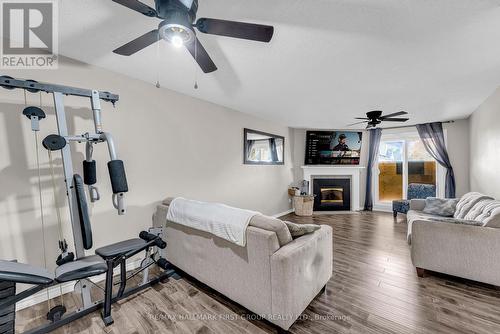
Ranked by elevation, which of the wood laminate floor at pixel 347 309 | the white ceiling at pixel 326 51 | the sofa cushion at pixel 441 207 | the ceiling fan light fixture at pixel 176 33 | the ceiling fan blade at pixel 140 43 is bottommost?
the wood laminate floor at pixel 347 309

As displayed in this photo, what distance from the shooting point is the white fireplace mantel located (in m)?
5.79

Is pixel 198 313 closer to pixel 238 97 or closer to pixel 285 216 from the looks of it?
pixel 238 97

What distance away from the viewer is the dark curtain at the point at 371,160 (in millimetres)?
5806

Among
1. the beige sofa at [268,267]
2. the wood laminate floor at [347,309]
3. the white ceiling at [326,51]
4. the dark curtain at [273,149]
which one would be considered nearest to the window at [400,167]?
the white ceiling at [326,51]

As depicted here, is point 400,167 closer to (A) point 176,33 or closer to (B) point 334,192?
(B) point 334,192

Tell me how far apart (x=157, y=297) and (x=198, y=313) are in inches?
19.4

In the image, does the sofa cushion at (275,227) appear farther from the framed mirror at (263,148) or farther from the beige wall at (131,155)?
the framed mirror at (263,148)

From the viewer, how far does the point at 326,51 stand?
197cm

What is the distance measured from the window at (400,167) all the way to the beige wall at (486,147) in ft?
3.19

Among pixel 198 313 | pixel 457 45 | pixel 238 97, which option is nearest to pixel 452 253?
pixel 457 45

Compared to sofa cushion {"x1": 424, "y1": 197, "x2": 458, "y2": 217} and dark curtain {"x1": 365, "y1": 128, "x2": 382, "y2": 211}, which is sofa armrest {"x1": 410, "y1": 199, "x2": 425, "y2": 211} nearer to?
sofa cushion {"x1": 424, "y1": 197, "x2": 458, "y2": 217}

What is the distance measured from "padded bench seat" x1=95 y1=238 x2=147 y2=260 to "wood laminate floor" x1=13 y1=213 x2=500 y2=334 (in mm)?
522

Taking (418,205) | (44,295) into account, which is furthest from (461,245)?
(44,295)

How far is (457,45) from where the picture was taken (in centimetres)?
184
